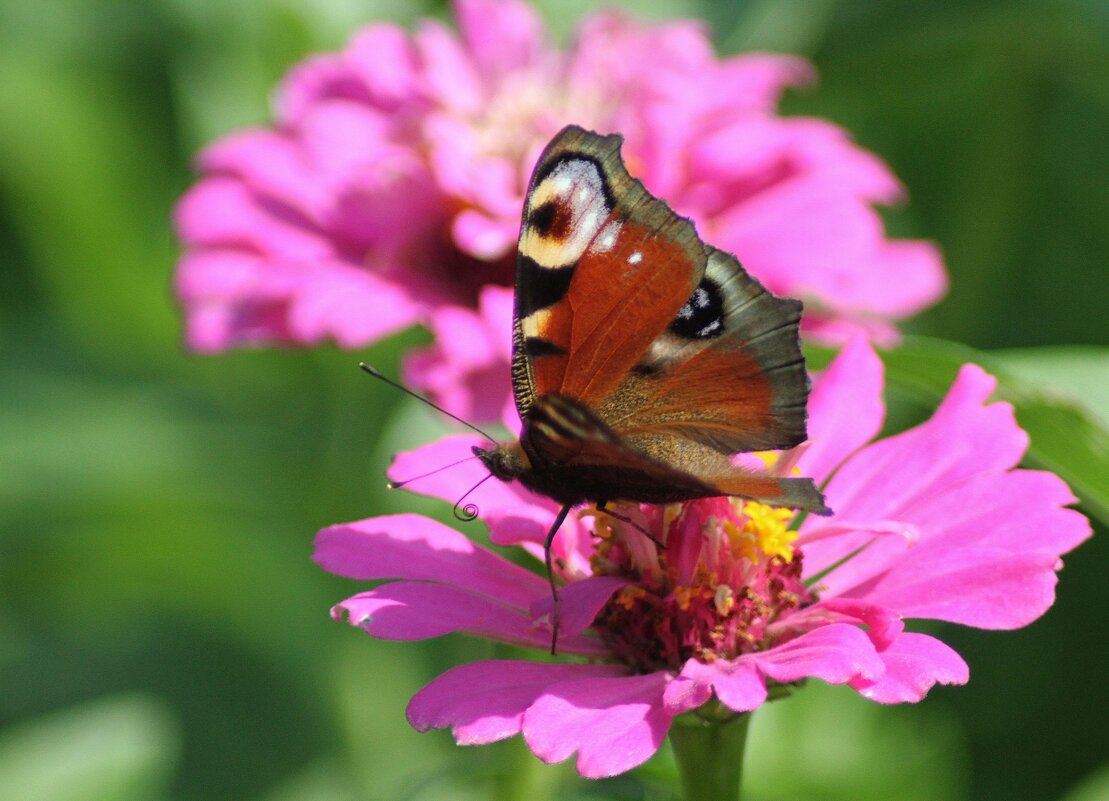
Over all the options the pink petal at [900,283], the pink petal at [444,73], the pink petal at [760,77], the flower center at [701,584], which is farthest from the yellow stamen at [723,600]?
the pink petal at [444,73]

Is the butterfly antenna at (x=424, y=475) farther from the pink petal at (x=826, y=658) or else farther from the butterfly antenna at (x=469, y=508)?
the pink petal at (x=826, y=658)

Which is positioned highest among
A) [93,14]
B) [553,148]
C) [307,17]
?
[93,14]

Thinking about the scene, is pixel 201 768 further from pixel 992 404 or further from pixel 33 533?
pixel 992 404

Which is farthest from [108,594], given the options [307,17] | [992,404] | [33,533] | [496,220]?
[992,404]

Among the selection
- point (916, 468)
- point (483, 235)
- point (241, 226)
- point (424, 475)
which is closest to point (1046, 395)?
point (916, 468)

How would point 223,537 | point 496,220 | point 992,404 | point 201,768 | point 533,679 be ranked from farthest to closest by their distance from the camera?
point 201,768 < point 223,537 < point 496,220 < point 992,404 < point 533,679

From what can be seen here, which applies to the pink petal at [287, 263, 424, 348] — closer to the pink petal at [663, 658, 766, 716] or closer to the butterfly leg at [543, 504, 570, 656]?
the butterfly leg at [543, 504, 570, 656]

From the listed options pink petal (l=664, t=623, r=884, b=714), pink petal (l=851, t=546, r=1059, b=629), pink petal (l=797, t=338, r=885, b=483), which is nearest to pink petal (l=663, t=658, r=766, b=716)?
pink petal (l=664, t=623, r=884, b=714)
